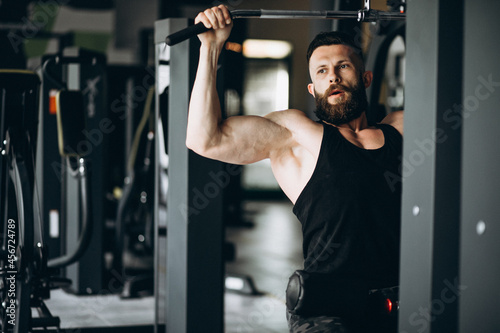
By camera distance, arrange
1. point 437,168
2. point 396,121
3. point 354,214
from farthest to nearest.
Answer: point 396,121 < point 354,214 < point 437,168

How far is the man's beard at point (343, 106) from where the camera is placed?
1.75 metres

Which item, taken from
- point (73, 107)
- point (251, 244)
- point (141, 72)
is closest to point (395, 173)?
point (73, 107)

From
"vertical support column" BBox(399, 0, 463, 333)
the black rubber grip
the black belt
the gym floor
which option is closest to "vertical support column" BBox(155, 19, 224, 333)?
the black rubber grip

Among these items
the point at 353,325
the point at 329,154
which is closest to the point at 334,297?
the point at 353,325

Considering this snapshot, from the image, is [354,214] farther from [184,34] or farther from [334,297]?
[184,34]

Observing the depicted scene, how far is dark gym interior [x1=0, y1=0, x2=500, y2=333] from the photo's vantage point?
92 centimetres

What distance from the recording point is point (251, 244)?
245 inches

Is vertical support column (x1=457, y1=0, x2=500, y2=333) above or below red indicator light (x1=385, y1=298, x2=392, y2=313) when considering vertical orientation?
above

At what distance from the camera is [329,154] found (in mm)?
1674

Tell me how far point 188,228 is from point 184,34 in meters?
0.90

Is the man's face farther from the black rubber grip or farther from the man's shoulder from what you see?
the black rubber grip

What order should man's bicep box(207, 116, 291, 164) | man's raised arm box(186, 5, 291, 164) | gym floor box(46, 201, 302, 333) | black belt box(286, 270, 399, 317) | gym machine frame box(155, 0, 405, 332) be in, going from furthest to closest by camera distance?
gym floor box(46, 201, 302, 333) < gym machine frame box(155, 0, 405, 332) < man's bicep box(207, 116, 291, 164) < man's raised arm box(186, 5, 291, 164) < black belt box(286, 270, 399, 317)

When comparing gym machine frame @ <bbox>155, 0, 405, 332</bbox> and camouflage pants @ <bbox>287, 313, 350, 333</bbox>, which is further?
gym machine frame @ <bbox>155, 0, 405, 332</bbox>

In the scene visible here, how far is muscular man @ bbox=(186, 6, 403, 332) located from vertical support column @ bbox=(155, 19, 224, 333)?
442mm
